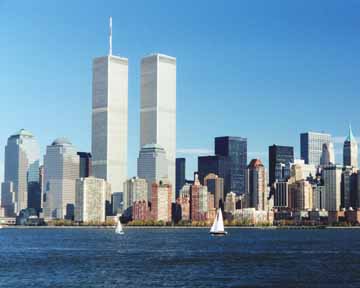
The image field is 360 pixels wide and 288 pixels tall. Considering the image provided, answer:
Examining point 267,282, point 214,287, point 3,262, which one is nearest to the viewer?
point 214,287

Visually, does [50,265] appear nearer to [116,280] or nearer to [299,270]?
[116,280]

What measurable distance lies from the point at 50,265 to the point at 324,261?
4486 cm

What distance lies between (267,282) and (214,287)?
9240mm

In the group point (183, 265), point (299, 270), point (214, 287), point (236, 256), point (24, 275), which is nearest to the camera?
point (214, 287)

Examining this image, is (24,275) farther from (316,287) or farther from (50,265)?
(316,287)

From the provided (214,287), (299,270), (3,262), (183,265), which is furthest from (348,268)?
(3,262)

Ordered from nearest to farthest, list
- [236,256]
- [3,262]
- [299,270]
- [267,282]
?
1. [267,282]
2. [299,270]
3. [3,262]
4. [236,256]

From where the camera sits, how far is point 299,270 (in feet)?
389

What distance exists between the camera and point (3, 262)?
13575cm

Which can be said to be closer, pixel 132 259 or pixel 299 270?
pixel 299 270

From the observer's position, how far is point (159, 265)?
12719 centimetres

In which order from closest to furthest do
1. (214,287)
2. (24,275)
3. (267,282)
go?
(214,287), (267,282), (24,275)

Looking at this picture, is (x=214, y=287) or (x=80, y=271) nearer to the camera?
(x=214, y=287)

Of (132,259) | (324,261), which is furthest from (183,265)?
(324,261)
